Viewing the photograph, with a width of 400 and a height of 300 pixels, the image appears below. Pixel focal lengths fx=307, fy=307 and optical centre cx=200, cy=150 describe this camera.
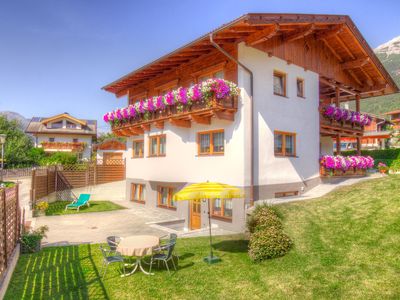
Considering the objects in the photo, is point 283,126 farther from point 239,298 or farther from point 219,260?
point 239,298

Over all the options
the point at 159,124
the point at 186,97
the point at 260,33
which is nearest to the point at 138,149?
the point at 159,124

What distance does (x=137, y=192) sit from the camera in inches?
879

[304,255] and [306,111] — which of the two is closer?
[304,255]

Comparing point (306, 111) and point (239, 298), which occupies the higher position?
point (306, 111)

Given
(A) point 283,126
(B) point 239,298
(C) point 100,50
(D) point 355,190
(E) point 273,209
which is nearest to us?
(B) point 239,298

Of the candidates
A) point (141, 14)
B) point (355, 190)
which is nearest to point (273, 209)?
point (355, 190)

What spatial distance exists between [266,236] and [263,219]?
2.44ft

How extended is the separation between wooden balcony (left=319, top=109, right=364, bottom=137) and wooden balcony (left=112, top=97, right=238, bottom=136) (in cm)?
680

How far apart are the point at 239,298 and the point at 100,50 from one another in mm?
19938

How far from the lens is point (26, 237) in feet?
35.1

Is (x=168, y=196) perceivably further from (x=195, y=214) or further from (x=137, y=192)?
(x=137, y=192)

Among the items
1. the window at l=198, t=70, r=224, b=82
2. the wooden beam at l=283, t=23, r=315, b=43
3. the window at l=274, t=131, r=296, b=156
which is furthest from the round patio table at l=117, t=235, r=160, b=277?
the wooden beam at l=283, t=23, r=315, b=43

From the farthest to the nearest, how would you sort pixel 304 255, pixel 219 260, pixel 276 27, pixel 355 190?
pixel 355 190, pixel 276 27, pixel 219 260, pixel 304 255

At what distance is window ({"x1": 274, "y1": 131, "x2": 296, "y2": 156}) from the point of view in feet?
49.3
